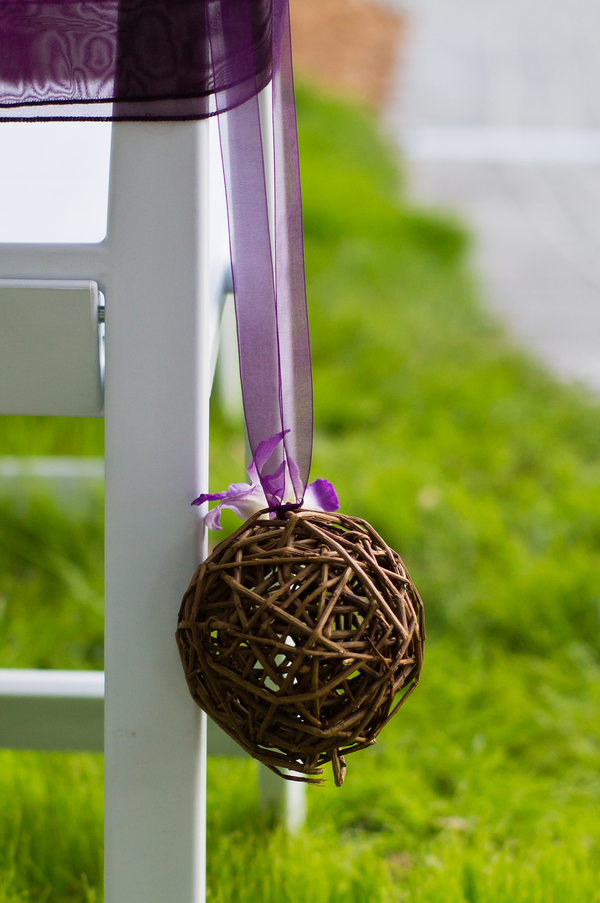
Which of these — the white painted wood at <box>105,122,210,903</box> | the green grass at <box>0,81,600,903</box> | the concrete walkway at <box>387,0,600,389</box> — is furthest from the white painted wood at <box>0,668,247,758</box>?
the concrete walkway at <box>387,0,600,389</box>

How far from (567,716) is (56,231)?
0.82 meters

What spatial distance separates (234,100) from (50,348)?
17 centimetres

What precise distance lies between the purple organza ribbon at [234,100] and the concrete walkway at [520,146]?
5.79 ft

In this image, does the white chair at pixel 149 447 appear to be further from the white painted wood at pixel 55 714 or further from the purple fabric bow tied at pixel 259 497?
the white painted wood at pixel 55 714

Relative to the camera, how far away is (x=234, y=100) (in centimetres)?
47

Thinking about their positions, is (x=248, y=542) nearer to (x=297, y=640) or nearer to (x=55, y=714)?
(x=297, y=640)

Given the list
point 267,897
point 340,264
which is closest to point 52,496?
point 267,897

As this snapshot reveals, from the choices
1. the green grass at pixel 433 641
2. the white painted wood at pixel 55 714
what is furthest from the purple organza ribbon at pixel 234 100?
the green grass at pixel 433 641

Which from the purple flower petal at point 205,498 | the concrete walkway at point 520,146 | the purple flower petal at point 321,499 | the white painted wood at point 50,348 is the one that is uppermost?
the white painted wood at point 50,348

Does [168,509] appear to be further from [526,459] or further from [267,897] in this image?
[526,459]

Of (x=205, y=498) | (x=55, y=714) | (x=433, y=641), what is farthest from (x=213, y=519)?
(x=433, y=641)

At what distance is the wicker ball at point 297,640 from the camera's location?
445 mm

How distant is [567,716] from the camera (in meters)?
1.02

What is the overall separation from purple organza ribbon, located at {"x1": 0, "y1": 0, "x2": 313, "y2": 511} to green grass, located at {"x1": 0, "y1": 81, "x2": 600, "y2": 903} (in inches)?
17.1
